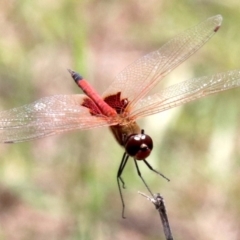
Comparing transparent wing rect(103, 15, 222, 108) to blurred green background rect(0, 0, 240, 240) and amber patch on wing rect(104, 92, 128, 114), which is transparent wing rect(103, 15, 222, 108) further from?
blurred green background rect(0, 0, 240, 240)

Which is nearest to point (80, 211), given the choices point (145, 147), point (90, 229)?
point (90, 229)

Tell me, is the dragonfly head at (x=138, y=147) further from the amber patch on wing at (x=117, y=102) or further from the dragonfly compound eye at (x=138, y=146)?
the amber patch on wing at (x=117, y=102)

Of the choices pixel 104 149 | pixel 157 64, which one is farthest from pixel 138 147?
pixel 104 149

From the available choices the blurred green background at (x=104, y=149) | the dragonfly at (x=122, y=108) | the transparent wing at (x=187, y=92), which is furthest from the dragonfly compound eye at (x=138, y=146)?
the blurred green background at (x=104, y=149)

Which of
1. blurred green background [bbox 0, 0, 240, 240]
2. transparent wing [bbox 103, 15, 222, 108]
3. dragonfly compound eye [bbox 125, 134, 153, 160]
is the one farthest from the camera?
blurred green background [bbox 0, 0, 240, 240]

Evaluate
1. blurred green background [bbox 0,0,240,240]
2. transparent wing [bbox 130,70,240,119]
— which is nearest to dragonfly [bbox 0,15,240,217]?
transparent wing [bbox 130,70,240,119]

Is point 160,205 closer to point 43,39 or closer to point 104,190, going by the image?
point 104,190

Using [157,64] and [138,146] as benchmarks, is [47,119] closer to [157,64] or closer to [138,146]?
[138,146]
